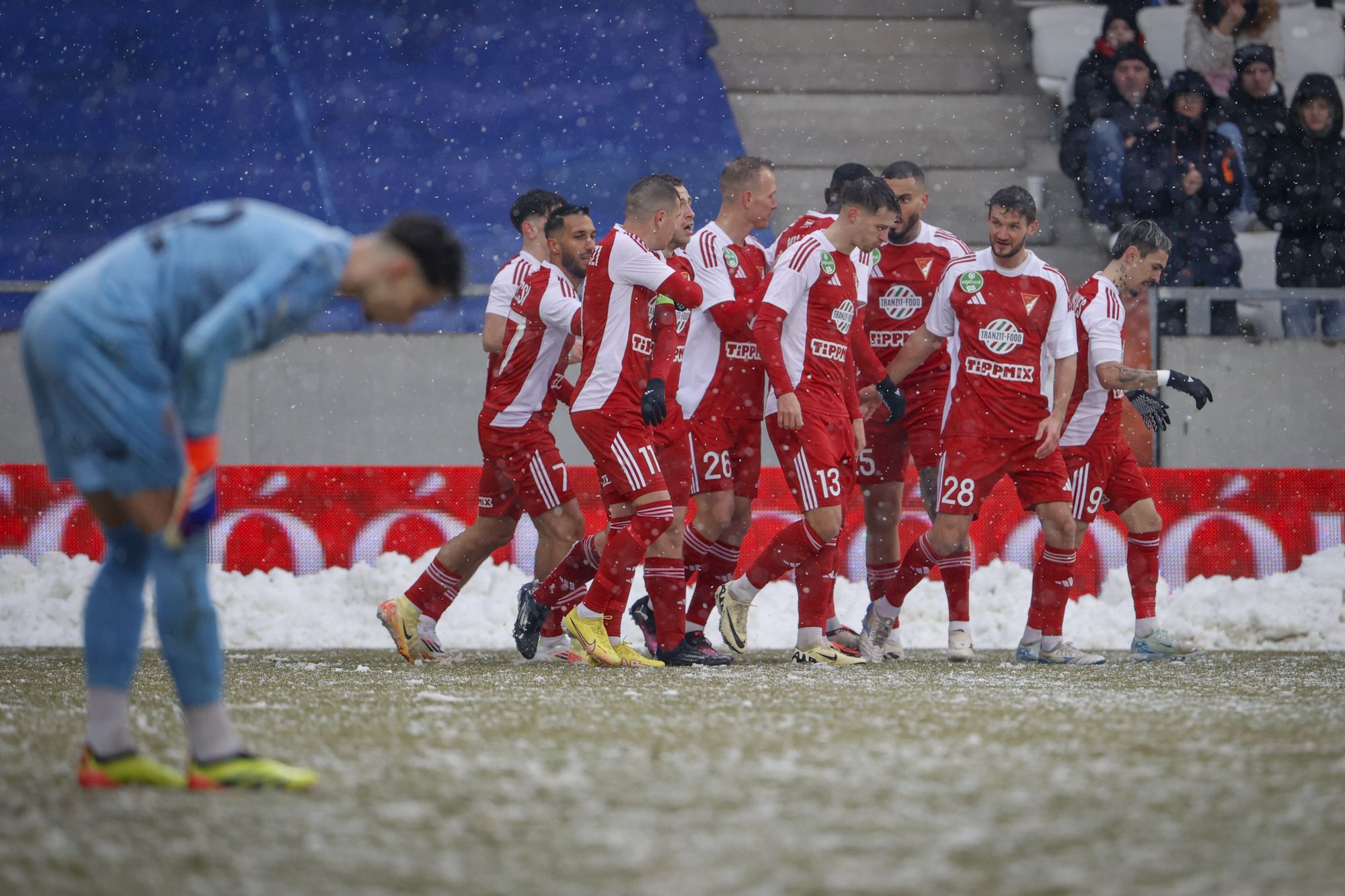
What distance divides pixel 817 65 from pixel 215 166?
5.99 metres

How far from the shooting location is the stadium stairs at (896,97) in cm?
1416

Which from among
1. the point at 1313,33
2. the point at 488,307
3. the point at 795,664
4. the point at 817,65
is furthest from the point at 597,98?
the point at 795,664

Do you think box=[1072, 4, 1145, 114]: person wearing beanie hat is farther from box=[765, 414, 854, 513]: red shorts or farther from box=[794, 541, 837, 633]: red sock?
box=[794, 541, 837, 633]: red sock

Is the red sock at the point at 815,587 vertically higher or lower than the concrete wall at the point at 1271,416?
lower

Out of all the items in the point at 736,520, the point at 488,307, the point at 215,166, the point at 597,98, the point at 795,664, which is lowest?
the point at 795,664

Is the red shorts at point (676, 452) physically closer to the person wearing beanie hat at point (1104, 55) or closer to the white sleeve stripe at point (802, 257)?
the white sleeve stripe at point (802, 257)

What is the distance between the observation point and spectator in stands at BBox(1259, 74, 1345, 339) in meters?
11.7

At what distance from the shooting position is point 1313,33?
47.4ft

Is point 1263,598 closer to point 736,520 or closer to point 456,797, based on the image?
point 736,520

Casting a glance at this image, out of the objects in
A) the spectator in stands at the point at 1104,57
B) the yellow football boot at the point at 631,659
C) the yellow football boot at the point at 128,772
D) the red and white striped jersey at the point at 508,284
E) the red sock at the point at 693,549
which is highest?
the spectator in stands at the point at 1104,57

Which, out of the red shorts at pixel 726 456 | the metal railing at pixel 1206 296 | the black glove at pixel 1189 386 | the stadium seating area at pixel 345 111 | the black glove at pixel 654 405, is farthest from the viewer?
the stadium seating area at pixel 345 111

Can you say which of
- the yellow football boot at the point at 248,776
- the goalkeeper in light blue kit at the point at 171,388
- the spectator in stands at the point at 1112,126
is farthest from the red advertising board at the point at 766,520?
the yellow football boot at the point at 248,776

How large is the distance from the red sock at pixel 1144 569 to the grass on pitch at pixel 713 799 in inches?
85.9

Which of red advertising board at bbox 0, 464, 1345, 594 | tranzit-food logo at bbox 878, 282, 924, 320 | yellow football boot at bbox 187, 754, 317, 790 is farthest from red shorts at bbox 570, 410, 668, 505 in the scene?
yellow football boot at bbox 187, 754, 317, 790
